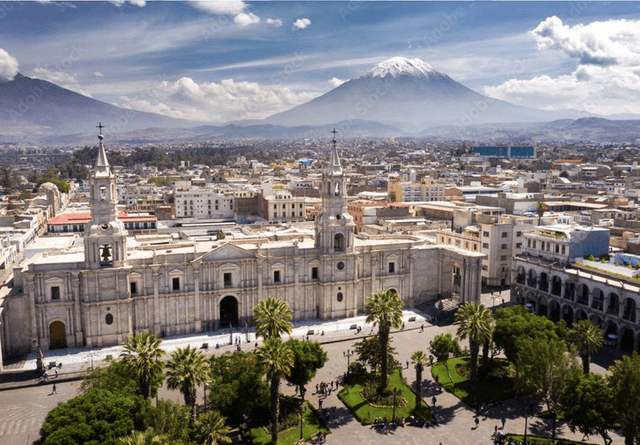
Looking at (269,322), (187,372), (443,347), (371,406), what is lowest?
(371,406)

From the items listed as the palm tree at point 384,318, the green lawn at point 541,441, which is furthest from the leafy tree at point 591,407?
the palm tree at point 384,318

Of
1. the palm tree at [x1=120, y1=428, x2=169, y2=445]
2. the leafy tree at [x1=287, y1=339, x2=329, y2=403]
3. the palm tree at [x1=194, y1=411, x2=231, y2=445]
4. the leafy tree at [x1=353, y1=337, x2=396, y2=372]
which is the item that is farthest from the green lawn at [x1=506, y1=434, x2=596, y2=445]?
the palm tree at [x1=120, y1=428, x2=169, y2=445]

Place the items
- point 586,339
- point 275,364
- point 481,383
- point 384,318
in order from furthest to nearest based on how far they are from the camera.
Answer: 1. point 481,383
2. point 384,318
3. point 586,339
4. point 275,364

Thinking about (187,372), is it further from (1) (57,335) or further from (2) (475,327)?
(1) (57,335)

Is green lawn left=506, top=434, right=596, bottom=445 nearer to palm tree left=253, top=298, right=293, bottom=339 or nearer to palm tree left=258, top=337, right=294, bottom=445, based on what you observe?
palm tree left=258, top=337, right=294, bottom=445

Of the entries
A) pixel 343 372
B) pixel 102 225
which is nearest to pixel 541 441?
pixel 343 372

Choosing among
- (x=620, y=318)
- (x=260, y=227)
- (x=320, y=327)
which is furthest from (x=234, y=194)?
(x=620, y=318)

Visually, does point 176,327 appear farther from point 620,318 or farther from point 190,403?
point 620,318

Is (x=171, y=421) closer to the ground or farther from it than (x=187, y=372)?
closer to the ground
